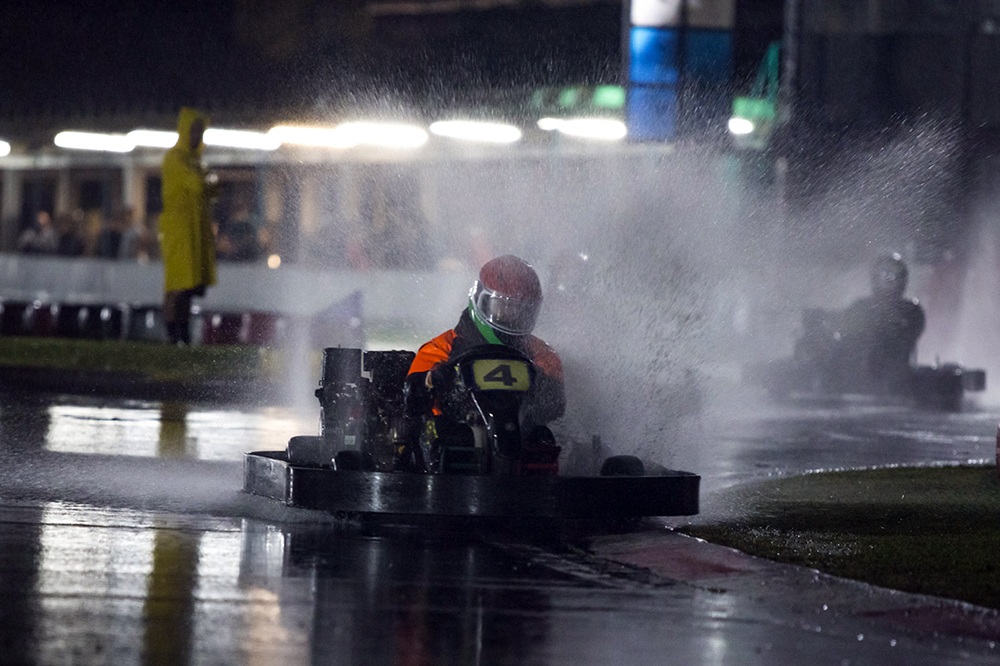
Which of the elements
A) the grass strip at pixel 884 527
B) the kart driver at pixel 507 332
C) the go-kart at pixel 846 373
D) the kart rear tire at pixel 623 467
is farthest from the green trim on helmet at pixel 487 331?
the go-kart at pixel 846 373

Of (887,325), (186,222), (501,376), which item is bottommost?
(501,376)

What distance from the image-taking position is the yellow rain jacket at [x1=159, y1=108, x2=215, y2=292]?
16594 mm

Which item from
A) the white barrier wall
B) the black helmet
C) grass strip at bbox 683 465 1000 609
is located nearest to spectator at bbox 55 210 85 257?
the white barrier wall

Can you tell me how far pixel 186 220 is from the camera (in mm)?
16609

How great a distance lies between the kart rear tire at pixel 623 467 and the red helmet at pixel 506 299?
0.93 meters

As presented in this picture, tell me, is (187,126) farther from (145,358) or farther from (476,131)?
(476,131)

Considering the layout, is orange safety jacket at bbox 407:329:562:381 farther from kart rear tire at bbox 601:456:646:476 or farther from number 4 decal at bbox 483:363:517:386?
kart rear tire at bbox 601:456:646:476

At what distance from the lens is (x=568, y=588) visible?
6227mm

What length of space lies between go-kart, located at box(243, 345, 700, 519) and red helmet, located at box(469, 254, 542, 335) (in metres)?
0.36

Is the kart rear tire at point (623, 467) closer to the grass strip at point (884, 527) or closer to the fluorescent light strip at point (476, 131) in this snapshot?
the grass strip at point (884, 527)

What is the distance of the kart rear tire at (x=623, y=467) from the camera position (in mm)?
8047

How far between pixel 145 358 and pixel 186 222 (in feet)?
15.3

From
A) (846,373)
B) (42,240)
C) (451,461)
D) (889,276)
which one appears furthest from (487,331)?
(42,240)

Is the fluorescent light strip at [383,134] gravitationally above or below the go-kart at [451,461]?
above
